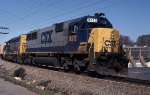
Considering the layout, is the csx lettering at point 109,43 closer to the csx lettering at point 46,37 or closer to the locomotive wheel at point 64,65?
the locomotive wheel at point 64,65

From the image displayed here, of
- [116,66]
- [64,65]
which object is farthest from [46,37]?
[116,66]

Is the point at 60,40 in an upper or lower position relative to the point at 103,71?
upper

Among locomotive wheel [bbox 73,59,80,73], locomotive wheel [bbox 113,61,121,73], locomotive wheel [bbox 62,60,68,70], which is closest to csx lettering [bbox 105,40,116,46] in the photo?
locomotive wheel [bbox 113,61,121,73]

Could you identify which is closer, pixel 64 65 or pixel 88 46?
pixel 88 46

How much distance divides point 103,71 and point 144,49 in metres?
32.2

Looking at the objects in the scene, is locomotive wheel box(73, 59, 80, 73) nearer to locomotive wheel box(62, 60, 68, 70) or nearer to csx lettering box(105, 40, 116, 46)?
locomotive wheel box(62, 60, 68, 70)

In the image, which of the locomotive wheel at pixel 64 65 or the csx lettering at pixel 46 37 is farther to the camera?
the csx lettering at pixel 46 37

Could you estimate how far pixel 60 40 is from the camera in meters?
26.2

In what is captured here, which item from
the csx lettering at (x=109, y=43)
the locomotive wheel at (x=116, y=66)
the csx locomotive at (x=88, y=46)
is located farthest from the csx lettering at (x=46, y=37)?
the locomotive wheel at (x=116, y=66)

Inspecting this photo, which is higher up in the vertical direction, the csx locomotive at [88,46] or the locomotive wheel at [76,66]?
the csx locomotive at [88,46]

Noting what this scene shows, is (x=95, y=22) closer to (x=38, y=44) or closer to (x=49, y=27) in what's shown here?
(x=49, y=27)

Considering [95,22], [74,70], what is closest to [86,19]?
[95,22]

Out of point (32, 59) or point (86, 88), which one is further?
Result: point (32, 59)

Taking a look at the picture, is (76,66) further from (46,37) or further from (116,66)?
(46,37)
